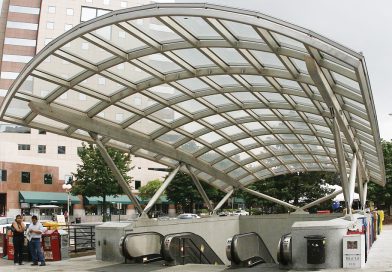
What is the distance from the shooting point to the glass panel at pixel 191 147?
27250mm

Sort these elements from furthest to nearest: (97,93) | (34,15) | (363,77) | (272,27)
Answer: (34,15) < (97,93) < (363,77) < (272,27)

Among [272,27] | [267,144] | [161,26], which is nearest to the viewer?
[272,27]

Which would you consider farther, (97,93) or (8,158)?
(8,158)

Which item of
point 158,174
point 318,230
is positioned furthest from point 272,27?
point 158,174

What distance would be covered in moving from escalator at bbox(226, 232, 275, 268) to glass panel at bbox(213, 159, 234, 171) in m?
6.95

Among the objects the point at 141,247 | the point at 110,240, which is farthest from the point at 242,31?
the point at 110,240

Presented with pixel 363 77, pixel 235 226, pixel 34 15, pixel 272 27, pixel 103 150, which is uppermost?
pixel 34 15

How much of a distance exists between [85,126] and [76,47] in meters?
4.84

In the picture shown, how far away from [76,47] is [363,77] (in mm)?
8995

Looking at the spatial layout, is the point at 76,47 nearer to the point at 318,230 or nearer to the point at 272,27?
the point at 272,27

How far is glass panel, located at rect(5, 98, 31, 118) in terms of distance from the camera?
20328 millimetres

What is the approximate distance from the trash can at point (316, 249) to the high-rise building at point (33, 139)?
57.8 meters

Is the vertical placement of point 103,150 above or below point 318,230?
above

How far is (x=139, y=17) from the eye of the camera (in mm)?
15336
